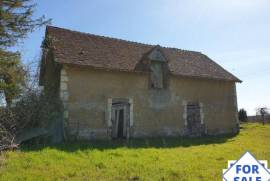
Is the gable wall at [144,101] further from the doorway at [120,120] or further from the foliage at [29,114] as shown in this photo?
the foliage at [29,114]

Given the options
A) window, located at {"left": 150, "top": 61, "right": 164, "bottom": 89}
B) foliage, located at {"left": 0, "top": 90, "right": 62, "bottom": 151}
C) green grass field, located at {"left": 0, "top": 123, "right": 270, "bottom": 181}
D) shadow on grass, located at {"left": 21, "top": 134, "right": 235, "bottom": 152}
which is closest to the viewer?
green grass field, located at {"left": 0, "top": 123, "right": 270, "bottom": 181}

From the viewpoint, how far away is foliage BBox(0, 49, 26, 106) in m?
11.6

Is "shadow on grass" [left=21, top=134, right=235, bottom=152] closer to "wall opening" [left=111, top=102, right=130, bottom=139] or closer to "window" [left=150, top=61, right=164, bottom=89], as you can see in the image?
"wall opening" [left=111, top=102, right=130, bottom=139]

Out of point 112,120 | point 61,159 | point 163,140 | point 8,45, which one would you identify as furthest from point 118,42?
point 61,159

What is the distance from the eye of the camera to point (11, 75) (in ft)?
40.0

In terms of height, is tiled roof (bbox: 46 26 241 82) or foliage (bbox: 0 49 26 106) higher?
tiled roof (bbox: 46 26 241 82)

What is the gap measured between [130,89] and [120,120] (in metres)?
1.80

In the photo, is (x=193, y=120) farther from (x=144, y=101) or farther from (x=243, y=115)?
(x=243, y=115)

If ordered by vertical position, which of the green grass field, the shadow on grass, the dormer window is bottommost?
the green grass field

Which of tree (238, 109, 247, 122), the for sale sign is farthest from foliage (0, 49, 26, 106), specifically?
tree (238, 109, 247, 122)

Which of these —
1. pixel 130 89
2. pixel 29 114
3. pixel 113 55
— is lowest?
pixel 29 114

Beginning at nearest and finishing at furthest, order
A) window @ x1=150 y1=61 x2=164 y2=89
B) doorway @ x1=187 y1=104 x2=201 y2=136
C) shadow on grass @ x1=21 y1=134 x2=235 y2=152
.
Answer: shadow on grass @ x1=21 y1=134 x2=235 y2=152 → window @ x1=150 y1=61 x2=164 y2=89 → doorway @ x1=187 y1=104 x2=201 y2=136

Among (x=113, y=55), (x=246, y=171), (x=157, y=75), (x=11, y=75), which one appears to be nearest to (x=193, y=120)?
(x=157, y=75)

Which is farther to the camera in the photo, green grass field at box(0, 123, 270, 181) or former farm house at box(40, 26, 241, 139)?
former farm house at box(40, 26, 241, 139)
